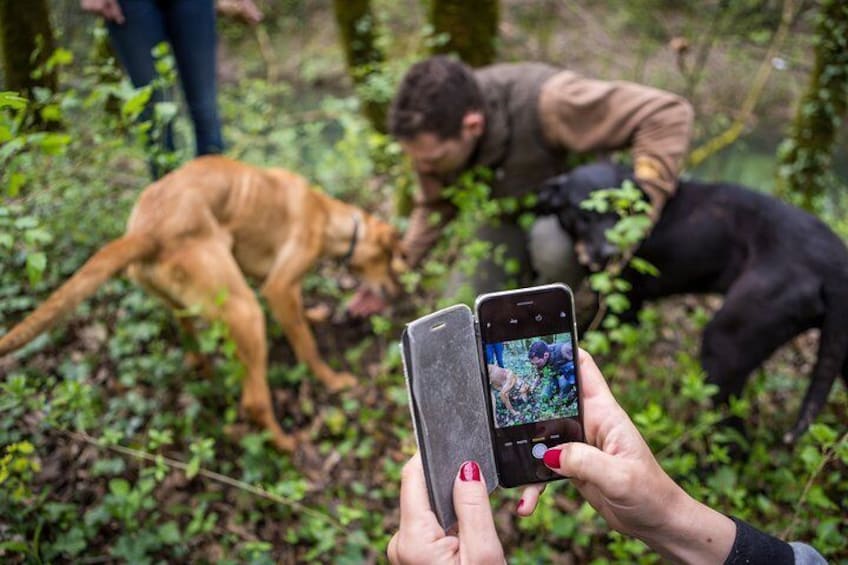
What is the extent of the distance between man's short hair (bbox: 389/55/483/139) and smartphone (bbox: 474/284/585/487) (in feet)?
6.55

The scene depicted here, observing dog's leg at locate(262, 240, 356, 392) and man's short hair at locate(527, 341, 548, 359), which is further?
dog's leg at locate(262, 240, 356, 392)

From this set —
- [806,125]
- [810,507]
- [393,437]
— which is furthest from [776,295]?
[806,125]

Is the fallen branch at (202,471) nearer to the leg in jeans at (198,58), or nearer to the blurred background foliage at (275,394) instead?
the blurred background foliage at (275,394)

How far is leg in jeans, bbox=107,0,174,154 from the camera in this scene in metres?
3.03

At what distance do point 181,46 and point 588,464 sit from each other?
3217 mm

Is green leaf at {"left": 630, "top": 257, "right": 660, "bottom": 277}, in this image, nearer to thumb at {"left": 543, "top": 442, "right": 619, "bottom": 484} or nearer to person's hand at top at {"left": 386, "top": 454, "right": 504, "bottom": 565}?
thumb at {"left": 543, "top": 442, "right": 619, "bottom": 484}

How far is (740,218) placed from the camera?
9.36 feet

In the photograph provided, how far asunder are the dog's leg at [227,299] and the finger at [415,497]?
5.35 feet

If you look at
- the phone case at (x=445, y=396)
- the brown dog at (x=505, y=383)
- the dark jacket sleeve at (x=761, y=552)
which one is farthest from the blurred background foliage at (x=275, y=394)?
the phone case at (x=445, y=396)

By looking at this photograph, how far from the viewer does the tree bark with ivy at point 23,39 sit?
3.09 m

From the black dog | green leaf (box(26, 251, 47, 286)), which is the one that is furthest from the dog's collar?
green leaf (box(26, 251, 47, 286))

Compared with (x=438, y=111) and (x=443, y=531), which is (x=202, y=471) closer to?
A: (x=443, y=531)

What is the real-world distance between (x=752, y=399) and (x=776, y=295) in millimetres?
959

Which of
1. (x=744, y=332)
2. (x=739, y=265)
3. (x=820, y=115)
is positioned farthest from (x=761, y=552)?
(x=820, y=115)
